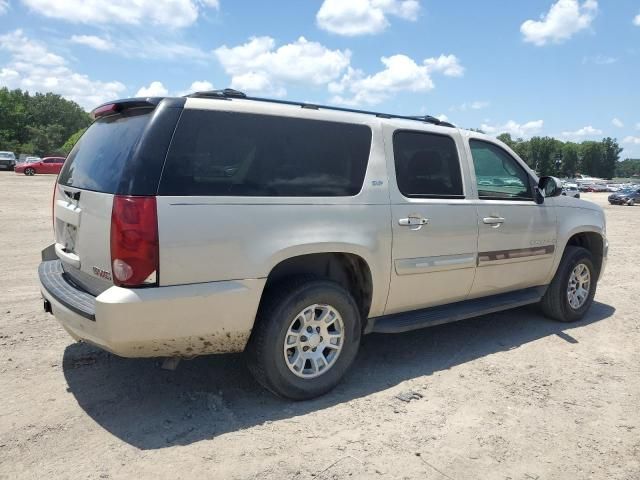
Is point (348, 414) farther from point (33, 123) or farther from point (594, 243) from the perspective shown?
point (33, 123)

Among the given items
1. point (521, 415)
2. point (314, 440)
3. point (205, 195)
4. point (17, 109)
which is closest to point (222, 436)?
point (314, 440)

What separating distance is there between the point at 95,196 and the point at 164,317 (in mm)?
859

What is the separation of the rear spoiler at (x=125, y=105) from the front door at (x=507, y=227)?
110 inches

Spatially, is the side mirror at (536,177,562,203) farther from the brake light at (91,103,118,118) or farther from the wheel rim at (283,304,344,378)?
the brake light at (91,103,118,118)

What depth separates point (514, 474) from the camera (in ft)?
9.36

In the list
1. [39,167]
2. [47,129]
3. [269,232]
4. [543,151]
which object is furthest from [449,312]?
[543,151]

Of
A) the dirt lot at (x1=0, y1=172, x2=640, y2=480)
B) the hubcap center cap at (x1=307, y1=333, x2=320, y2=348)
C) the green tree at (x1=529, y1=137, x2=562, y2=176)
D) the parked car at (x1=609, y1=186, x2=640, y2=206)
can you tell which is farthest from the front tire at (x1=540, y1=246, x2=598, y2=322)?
the green tree at (x1=529, y1=137, x2=562, y2=176)

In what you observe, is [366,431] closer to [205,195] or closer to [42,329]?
[205,195]

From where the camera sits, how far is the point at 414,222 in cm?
398

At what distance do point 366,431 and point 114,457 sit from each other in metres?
1.46

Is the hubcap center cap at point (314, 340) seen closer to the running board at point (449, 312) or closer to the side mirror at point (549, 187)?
the running board at point (449, 312)

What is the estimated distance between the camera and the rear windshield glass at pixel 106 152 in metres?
3.08

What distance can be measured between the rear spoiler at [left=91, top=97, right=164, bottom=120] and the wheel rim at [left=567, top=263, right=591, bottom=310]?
4567 mm

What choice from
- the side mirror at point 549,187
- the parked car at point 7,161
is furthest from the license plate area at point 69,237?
the parked car at point 7,161
